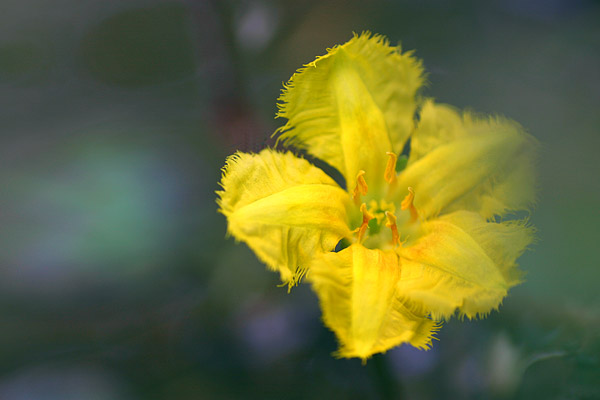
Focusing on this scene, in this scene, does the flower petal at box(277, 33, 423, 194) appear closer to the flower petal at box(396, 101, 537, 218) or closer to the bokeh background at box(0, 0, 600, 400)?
the flower petal at box(396, 101, 537, 218)

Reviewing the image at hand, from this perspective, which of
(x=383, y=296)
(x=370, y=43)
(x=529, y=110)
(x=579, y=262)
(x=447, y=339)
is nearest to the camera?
(x=383, y=296)

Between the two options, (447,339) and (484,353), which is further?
(447,339)

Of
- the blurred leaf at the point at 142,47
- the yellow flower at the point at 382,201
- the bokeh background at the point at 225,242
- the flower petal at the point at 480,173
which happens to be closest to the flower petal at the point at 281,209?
the yellow flower at the point at 382,201

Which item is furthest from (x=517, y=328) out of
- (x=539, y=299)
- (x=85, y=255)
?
(x=85, y=255)

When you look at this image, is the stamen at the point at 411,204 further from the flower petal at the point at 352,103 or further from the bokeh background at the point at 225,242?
the bokeh background at the point at 225,242

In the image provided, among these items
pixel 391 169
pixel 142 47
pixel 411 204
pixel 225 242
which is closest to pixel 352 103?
pixel 391 169

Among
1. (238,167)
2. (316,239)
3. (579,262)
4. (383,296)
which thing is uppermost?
(238,167)

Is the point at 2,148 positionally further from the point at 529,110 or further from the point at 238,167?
the point at 529,110

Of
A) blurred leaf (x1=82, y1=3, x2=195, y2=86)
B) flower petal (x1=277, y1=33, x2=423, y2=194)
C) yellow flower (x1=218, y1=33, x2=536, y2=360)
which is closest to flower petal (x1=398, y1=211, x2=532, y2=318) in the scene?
yellow flower (x1=218, y1=33, x2=536, y2=360)
